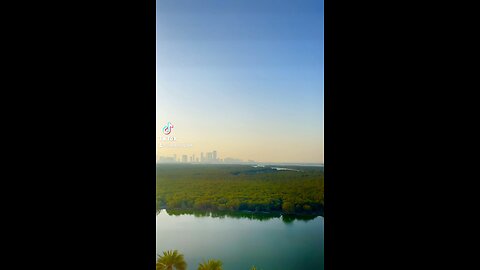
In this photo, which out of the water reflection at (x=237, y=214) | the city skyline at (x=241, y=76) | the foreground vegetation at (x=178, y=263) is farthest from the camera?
the water reflection at (x=237, y=214)

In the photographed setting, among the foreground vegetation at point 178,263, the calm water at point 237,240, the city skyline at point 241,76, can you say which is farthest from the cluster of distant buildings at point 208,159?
the foreground vegetation at point 178,263

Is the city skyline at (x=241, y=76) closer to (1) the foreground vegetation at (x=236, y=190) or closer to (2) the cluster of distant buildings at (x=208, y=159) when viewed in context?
(2) the cluster of distant buildings at (x=208, y=159)

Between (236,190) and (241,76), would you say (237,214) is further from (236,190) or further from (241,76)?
(241,76)

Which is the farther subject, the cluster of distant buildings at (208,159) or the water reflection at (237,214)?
the water reflection at (237,214)
